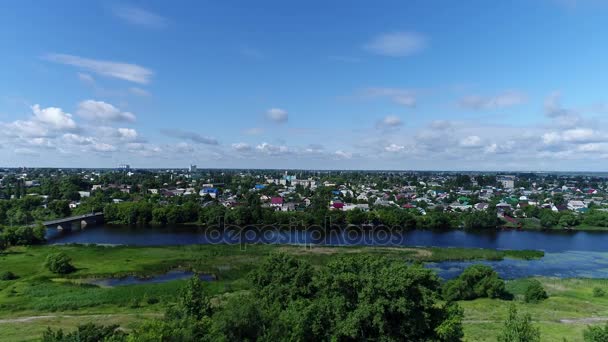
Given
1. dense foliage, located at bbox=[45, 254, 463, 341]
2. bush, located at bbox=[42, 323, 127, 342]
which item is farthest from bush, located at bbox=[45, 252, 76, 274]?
bush, located at bbox=[42, 323, 127, 342]

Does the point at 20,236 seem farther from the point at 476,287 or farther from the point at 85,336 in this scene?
the point at 476,287

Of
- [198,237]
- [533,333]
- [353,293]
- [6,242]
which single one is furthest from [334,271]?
[6,242]

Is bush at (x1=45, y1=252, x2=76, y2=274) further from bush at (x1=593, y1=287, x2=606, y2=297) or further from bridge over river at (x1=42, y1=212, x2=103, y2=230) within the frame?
bush at (x1=593, y1=287, x2=606, y2=297)

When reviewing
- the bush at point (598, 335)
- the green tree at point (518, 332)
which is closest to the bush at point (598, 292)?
the bush at point (598, 335)

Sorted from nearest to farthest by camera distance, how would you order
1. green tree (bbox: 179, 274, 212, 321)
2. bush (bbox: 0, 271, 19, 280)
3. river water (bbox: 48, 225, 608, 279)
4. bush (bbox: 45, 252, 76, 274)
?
green tree (bbox: 179, 274, 212, 321), bush (bbox: 0, 271, 19, 280), bush (bbox: 45, 252, 76, 274), river water (bbox: 48, 225, 608, 279)

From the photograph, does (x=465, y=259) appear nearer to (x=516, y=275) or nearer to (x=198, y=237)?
(x=516, y=275)

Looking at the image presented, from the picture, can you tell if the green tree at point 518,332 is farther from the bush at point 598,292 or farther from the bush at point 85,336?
the bush at point 598,292

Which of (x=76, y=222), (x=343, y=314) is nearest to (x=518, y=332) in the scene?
(x=343, y=314)
